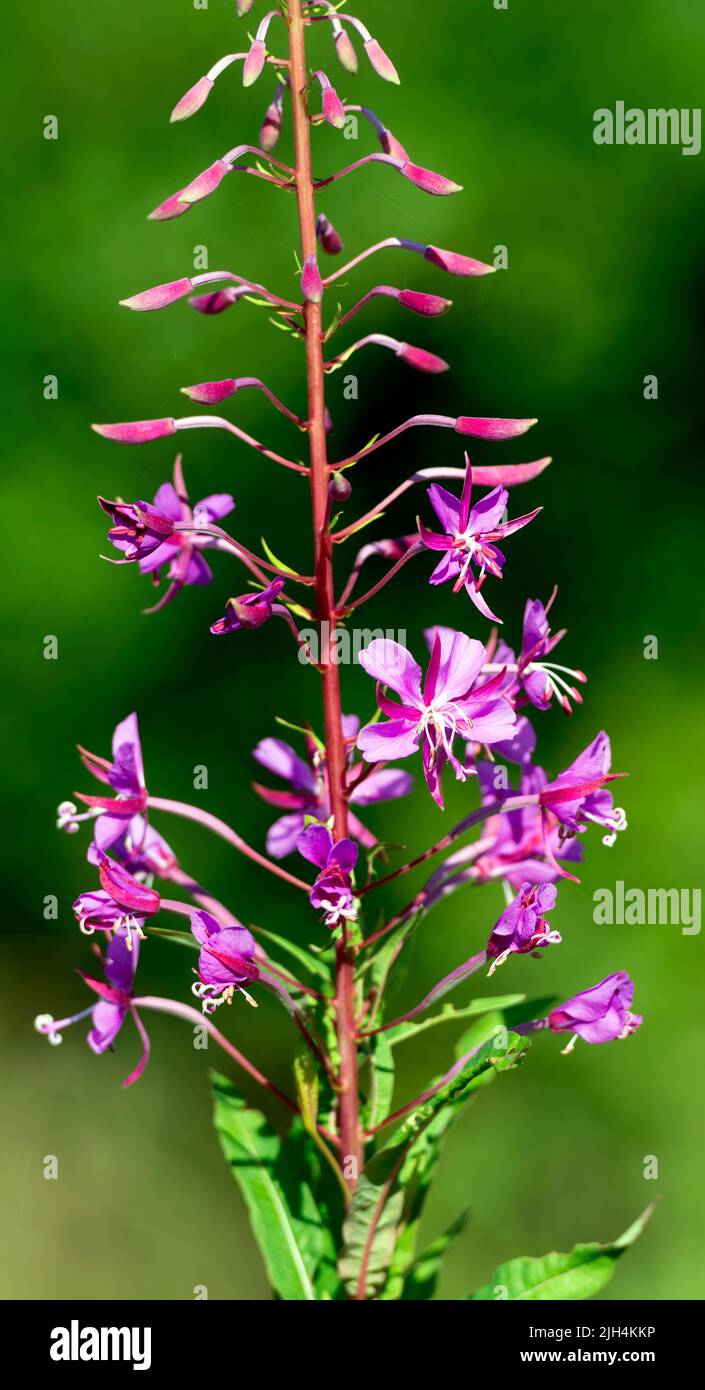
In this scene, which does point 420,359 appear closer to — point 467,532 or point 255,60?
point 467,532

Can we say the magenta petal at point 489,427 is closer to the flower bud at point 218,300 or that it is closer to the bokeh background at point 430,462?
the flower bud at point 218,300

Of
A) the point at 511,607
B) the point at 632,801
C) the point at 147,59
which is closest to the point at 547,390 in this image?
the point at 511,607

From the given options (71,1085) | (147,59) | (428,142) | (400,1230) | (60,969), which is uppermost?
(147,59)

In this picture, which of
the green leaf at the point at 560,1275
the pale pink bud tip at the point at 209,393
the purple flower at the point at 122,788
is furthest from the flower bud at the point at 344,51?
the green leaf at the point at 560,1275

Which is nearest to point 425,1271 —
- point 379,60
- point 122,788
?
point 122,788

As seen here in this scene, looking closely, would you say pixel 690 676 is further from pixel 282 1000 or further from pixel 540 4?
pixel 282 1000

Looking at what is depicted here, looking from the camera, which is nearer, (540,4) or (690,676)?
(540,4)

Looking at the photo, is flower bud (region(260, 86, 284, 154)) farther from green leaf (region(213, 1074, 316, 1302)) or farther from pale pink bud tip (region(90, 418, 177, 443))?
green leaf (region(213, 1074, 316, 1302))
